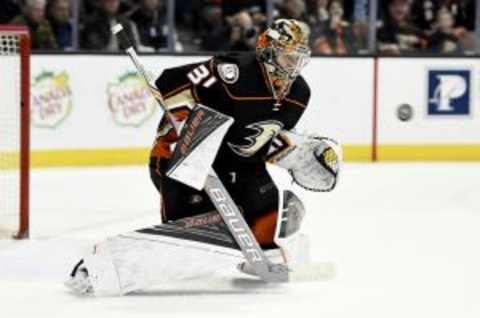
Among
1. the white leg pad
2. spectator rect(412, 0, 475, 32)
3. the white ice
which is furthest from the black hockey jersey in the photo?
spectator rect(412, 0, 475, 32)

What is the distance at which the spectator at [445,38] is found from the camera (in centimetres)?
859

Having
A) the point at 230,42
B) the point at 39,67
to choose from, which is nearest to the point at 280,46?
the point at 39,67

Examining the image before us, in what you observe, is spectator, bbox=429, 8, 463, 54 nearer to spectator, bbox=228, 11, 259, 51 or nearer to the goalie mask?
spectator, bbox=228, 11, 259, 51

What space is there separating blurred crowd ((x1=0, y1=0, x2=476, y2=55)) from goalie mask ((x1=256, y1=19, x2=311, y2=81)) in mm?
3413

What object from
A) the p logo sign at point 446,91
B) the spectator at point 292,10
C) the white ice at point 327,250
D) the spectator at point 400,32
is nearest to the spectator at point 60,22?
the white ice at point 327,250

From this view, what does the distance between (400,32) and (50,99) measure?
2575mm

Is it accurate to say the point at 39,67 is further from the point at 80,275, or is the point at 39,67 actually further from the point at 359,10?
the point at 80,275

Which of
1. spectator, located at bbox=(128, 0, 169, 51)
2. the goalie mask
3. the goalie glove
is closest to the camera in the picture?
the goalie mask

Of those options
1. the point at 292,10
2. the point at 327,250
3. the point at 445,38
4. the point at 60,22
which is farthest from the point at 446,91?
the point at 327,250

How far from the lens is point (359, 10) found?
8570 mm

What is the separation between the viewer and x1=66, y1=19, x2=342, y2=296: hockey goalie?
414cm

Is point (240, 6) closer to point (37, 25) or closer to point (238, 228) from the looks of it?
point (37, 25)

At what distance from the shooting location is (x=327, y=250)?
5.16 m

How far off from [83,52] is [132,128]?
54cm
